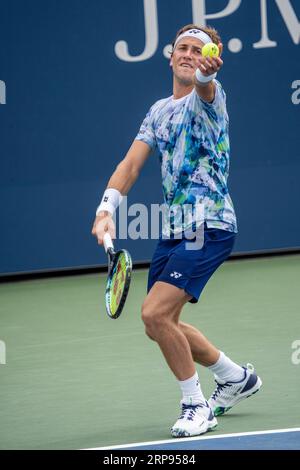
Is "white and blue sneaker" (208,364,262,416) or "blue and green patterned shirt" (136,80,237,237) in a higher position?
"blue and green patterned shirt" (136,80,237,237)

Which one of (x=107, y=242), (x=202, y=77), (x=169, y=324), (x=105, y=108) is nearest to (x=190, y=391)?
(x=169, y=324)

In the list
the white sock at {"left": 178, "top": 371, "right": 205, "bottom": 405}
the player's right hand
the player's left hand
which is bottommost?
the white sock at {"left": 178, "top": 371, "right": 205, "bottom": 405}

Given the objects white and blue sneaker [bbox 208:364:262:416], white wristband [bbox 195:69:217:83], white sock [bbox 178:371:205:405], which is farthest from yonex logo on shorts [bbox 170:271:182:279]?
white wristband [bbox 195:69:217:83]

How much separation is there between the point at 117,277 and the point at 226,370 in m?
0.88

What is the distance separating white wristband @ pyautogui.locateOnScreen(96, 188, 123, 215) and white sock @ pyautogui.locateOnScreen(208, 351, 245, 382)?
3.21 feet

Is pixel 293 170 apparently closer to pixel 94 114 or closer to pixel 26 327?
pixel 94 114

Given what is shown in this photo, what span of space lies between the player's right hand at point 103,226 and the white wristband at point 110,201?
1.5 inches

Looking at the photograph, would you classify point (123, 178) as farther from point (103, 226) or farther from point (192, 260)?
point (192, 260)

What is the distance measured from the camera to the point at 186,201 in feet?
20.1

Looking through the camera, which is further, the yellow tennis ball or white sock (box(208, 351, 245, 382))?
white sock (box(208, 351, 245, 382))

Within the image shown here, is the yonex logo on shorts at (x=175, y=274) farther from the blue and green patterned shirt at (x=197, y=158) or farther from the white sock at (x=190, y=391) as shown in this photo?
the white sock at (x=190, y=391)

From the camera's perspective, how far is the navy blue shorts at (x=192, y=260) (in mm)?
6082

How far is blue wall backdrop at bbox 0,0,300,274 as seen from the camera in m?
11.1

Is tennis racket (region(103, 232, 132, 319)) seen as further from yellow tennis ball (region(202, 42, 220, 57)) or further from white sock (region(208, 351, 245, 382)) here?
yellow tennis ball (region(202, 42, 220, 57))
